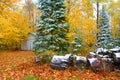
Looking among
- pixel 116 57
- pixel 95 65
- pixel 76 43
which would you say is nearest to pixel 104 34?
pixel 76 43

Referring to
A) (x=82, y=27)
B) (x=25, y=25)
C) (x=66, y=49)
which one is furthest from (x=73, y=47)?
(x=25, y=25)

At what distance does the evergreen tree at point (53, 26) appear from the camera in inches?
696

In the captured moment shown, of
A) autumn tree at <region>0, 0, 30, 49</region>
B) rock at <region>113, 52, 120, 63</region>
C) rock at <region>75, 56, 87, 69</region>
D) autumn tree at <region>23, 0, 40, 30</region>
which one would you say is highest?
autumn tree at <region>23, 0, 40, 30</region>

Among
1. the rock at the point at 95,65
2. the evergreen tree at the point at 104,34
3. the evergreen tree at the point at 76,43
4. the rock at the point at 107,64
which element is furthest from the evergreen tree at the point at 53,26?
the evergreen tree at the point at 104,34

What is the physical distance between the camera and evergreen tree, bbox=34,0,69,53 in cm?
1767

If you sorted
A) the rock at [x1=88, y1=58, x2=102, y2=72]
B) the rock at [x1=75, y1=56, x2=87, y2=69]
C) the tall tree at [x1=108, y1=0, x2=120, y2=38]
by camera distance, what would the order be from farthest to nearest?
the tall tree at [x1=108, y1=0, x2=120, y2=38], the rock at [x1=75, y1=56, x2=87, y2=69], the rock at [x1=88, y1=58, x2=102, y2=72]

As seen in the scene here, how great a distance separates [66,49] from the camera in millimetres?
18203

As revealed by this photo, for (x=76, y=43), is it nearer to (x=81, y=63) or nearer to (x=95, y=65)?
(x=81, y=63)

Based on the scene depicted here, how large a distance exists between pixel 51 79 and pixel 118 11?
30746 mm

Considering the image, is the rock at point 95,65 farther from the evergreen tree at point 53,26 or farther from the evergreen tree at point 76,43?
the evergreen tree at point 76,43

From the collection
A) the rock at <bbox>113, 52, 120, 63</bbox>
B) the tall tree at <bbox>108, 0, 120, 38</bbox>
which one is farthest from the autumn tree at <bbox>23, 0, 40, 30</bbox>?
the rock at <bbox>113, 52, 120, 63</bbox>

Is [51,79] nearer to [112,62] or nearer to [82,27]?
[112,62]

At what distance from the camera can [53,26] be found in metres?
17.8

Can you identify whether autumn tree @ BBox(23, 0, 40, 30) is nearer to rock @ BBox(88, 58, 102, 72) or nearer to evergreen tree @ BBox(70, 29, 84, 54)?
evergreen tree @ BBox(70, 29, 84, 54)
